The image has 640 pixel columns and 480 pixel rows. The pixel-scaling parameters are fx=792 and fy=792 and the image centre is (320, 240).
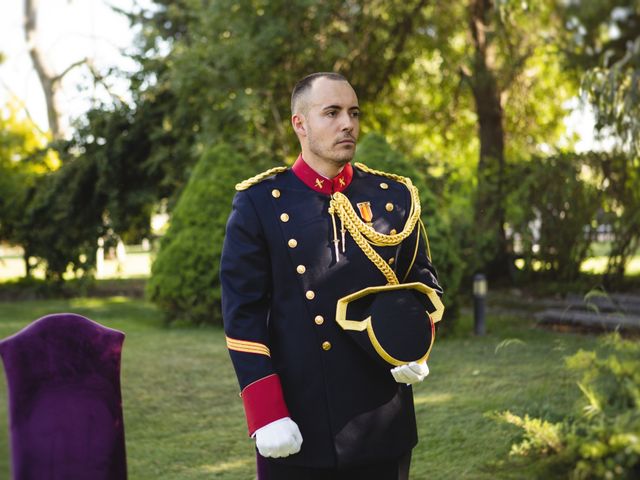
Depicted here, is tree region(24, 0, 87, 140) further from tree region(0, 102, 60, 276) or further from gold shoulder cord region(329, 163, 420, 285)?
gold shoulder cord region(329, 163, 420, 285)

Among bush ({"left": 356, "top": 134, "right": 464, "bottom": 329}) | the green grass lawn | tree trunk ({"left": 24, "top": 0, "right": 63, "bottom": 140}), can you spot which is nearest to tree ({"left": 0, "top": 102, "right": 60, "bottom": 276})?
tree trunk ({"left": 24, "top": 0, "right": 63, "bottom": 140})

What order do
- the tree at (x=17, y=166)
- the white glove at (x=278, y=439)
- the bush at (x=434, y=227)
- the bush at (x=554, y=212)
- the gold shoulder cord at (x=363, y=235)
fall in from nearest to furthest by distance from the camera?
the white glove at (x=278, y=439) → the gold shoulder cord at (x=363, y=235) → the bush at (x=434, y=227) → the bush at (x=554, y=212) → the tree at (x=17, y=166)

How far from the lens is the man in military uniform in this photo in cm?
229

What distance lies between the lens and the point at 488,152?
11.7 m

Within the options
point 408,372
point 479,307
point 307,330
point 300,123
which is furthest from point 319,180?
point 479,307

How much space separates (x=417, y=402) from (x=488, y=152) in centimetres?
688

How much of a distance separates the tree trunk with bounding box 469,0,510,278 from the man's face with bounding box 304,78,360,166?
8186mm

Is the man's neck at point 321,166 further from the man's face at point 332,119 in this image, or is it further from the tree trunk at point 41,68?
the tree trunk at point 41,68

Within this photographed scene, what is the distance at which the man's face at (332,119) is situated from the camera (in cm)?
232

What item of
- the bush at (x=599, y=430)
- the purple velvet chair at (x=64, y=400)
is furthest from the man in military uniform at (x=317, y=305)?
the bush at (x=599, y=430)

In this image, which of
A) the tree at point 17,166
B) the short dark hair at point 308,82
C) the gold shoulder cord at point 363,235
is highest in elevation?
the tree at point 17,166

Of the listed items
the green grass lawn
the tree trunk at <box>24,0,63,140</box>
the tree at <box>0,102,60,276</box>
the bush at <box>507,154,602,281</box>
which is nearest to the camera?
the green grass lawn

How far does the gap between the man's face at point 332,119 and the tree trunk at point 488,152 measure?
819 centimetres

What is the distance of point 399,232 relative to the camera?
8.19 ft
